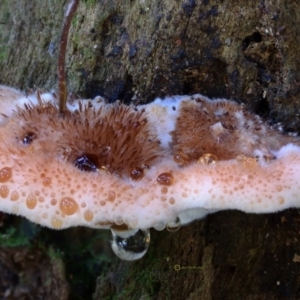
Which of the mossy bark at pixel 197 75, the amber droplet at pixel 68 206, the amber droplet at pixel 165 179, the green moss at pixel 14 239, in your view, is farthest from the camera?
the green moss at pixel 14 239

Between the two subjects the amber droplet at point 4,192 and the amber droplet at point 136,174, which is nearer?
the amber droplet at point 4,192

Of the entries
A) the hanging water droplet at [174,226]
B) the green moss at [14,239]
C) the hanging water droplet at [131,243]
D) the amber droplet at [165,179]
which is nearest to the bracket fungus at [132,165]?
the amber droplet at [165,179]

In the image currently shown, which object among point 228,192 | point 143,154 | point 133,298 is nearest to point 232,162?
point 228,192

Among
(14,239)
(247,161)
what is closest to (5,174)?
(247,161)

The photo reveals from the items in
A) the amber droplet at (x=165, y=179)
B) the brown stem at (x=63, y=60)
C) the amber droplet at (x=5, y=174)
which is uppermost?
the brown stem at (x=63, y=60)

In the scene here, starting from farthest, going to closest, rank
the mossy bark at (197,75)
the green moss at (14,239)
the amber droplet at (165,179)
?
the green moss at (14,239) < the mossy bark at (197,75) < the amber droplet at (165,179)

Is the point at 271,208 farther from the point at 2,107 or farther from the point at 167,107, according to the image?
the point at 2,107

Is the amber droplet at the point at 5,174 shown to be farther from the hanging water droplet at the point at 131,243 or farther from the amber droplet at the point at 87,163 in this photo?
the hanging water droplet at the point at 131,243

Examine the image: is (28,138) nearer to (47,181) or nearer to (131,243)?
(47,181)

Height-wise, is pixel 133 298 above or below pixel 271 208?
below
